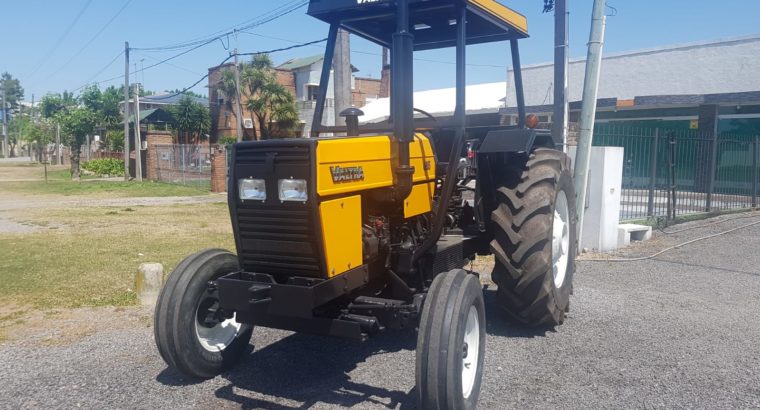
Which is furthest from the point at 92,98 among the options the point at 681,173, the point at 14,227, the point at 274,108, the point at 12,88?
the point at 12,88

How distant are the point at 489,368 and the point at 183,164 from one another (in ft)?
80.0

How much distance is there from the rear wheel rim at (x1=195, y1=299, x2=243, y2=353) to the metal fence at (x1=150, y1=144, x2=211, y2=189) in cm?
2040

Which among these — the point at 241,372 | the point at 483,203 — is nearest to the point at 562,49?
the point at 483,203

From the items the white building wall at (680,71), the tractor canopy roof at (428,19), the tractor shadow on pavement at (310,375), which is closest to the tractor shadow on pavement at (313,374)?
the tractor shadow on pavement at (310,375)

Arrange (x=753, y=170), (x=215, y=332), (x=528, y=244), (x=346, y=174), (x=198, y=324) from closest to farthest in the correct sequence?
(x=346, y=174)
(x=198, y=324)
(x=215, y=332)
(x=528, y=244)
(x=753, y=170)

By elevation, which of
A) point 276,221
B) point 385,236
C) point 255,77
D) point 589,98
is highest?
point 255,77

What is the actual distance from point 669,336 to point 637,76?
53.7 feet

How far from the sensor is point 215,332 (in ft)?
14.4

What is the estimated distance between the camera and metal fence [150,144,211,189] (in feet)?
83.3

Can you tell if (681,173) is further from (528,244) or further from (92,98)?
(92,98)

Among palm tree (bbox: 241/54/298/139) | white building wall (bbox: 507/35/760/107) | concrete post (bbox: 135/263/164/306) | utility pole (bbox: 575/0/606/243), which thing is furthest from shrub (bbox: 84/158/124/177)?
utility pole (bbox: 575/0/606/243)

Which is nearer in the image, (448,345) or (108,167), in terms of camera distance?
(448,345)

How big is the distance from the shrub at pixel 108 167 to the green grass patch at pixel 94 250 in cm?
2059

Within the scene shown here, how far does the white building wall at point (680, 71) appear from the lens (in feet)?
57.2
